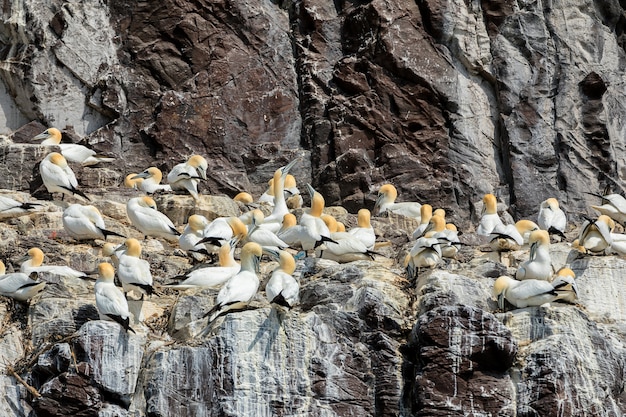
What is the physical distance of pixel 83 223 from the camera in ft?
71.2

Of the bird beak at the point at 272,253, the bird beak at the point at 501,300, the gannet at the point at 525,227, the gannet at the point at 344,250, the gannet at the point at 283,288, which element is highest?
the gannet at the point at 525,227

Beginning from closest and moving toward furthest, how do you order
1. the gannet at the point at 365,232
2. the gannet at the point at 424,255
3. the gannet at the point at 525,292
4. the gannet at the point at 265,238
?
the gannet at the point at 525,292 < the gannet at the point at 424,255 < the gannet at the point at 265,238 < the gannet at the point at 365,232

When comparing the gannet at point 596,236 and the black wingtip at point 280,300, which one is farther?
the gannet at point 596,236

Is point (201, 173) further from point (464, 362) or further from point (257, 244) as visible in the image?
point (464, 362)

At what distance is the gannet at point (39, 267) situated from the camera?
1976 centimetres

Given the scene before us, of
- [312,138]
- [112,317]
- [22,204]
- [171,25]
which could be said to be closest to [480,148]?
[312,138]

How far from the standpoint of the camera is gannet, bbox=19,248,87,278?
1976 cm

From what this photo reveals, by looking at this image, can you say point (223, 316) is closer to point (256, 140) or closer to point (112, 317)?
point (112, 317)

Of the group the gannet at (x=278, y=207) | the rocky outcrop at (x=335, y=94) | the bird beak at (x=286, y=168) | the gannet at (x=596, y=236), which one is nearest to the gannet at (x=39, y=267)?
the gannet at (x=278, y=207)

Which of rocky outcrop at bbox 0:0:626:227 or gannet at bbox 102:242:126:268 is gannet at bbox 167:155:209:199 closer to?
rocky outcrop at bbox 0:0:626:227

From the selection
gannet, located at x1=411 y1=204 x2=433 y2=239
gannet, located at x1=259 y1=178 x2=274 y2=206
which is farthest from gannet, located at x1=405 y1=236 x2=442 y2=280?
gannet, located at x1=259 y1=178 x2=274 y2=206

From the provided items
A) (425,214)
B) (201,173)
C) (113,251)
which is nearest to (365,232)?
(425,214)

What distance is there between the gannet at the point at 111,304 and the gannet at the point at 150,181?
6132 mm

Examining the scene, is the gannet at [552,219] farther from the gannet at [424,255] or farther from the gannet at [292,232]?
the gannet at [292,232]
